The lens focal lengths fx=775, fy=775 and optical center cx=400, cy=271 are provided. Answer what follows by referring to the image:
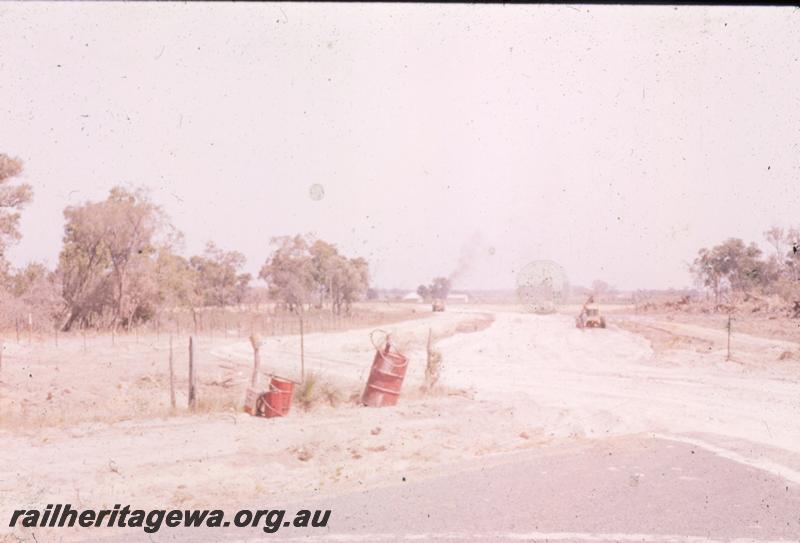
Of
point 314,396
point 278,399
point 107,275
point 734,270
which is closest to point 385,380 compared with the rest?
point 314,396

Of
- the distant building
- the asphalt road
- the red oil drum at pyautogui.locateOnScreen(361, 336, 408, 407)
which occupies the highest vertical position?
the distant building

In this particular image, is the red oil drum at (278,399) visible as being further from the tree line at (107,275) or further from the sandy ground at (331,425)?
the tree line at (107,275)

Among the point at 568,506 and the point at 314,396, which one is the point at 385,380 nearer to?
the point at 314,396

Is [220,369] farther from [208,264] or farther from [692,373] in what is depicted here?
[208,264]

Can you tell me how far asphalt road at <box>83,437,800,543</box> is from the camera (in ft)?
23.8

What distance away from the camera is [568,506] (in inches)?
321

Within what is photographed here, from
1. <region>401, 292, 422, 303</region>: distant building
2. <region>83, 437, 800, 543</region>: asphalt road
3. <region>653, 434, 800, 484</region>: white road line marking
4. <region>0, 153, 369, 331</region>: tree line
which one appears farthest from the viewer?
<region>401, 292, 422, 303</region>: distant building

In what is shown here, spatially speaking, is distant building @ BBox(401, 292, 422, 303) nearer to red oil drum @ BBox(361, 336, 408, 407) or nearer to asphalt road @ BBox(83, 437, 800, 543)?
red oil drum @ BBox(361, 336, 408, 407)

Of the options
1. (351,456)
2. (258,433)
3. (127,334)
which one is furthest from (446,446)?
(127,334)

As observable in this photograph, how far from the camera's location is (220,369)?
81.1ft

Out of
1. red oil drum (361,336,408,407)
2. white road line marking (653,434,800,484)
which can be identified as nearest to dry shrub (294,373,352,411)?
red oil drum (361,336,408,407)

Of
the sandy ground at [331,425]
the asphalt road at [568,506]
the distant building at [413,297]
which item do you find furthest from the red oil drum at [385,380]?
the distant building at [413,297]

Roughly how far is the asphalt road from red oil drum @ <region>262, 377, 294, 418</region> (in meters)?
5.41

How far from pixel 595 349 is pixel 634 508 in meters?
27.8
